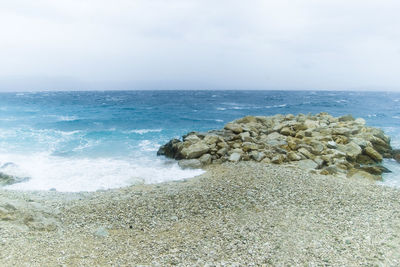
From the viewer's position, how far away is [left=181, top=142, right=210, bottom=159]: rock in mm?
13719

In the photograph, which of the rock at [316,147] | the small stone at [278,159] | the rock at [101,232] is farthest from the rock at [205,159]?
the rock at [101,232]

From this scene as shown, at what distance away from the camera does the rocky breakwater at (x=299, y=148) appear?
12.5 meters

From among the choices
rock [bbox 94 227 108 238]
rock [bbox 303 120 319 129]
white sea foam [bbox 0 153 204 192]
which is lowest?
white sea foam [bbox 0 153 204 192]

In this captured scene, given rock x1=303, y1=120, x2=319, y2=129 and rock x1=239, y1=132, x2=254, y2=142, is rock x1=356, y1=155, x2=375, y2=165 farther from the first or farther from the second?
rock x1=239, y1=132, x2=254, y2=142

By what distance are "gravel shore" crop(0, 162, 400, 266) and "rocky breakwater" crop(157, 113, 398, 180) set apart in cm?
279

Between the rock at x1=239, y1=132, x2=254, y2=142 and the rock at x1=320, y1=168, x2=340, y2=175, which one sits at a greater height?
the rock at x1=239, y1=132, x2=254, y2=142

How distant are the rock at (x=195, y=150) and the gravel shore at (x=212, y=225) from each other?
13.1ft

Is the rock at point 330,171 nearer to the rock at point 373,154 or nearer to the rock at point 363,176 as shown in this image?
the rock at point 363,176

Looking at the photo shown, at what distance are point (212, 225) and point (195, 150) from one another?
285 inches

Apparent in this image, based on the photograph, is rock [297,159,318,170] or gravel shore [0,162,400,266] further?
rock [297,159,318,170]

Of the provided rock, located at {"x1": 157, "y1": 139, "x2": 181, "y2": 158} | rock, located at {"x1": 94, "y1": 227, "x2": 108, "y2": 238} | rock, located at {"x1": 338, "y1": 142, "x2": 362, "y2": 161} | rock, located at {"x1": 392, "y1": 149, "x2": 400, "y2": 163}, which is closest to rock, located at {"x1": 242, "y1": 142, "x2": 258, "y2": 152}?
rock, located at {"x1": 157, "y1": 139, "x2": 181, "y2": 158}

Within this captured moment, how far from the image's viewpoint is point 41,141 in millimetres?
19203

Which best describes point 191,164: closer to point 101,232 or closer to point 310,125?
point 101,232

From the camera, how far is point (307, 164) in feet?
39.8
